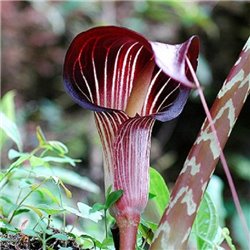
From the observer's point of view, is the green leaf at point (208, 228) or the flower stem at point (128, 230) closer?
the flower stem at point (128, 230)

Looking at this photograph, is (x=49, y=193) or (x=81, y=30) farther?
(x=81, y=30)

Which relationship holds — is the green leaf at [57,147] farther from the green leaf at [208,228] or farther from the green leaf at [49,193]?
the green leaf at [208,228]

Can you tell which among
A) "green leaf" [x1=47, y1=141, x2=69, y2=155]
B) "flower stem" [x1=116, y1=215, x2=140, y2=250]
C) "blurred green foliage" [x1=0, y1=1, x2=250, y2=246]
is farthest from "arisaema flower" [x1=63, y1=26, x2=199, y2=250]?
"blurred green foliage" [x1=0, y1=1, x2=250, y2=246]

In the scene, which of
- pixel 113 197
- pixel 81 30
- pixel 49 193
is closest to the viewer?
pixel 113 197

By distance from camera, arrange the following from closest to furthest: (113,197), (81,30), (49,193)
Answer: (113,197), (49,193), (81,30)

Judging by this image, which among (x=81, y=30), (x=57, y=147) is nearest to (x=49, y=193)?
(x=57, y=147)

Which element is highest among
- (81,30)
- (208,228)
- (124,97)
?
(124,97)

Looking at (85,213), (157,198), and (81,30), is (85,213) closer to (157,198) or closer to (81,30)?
(157,198)

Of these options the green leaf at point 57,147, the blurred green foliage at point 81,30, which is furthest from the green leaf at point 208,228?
the blurred green foliage at point 81,30
